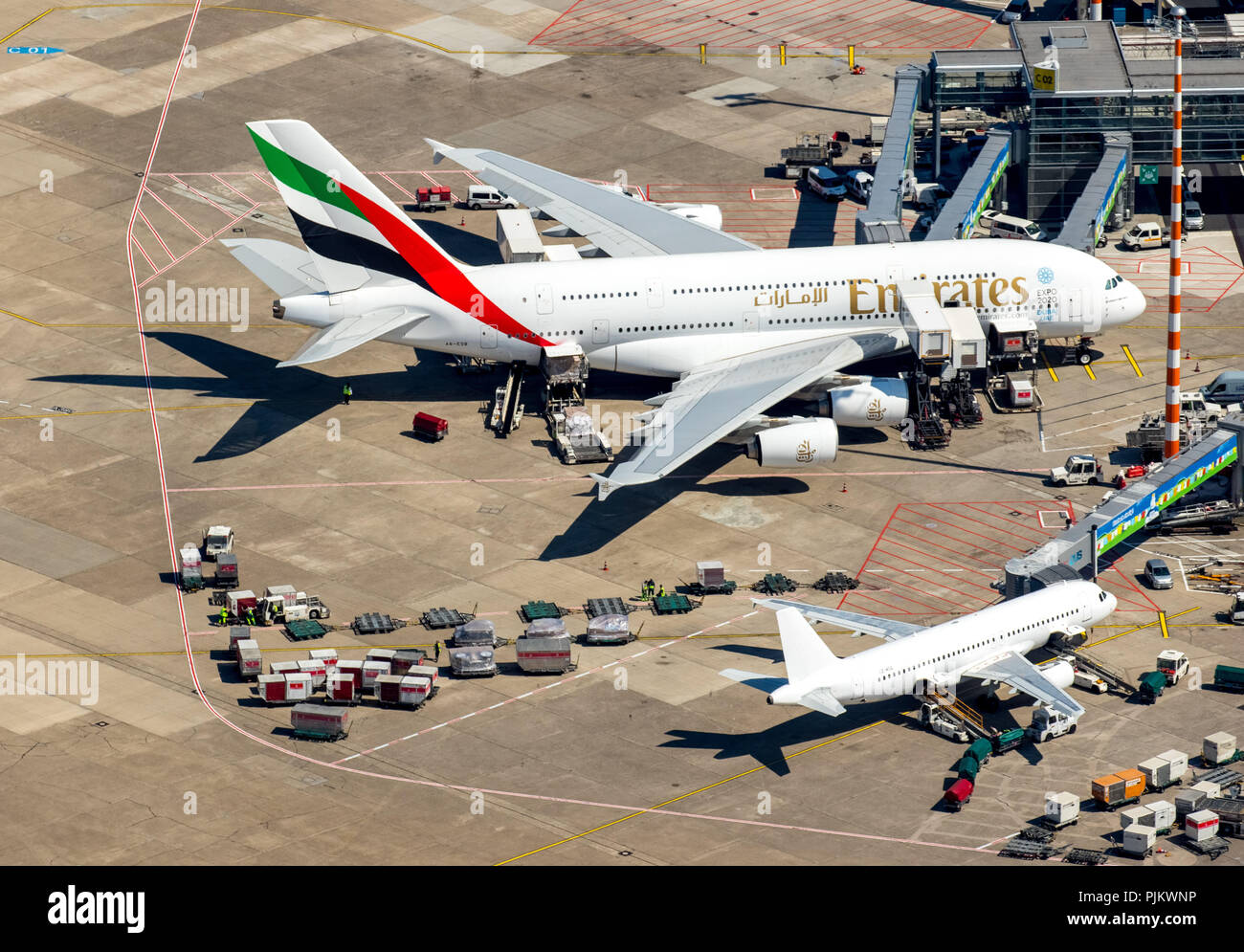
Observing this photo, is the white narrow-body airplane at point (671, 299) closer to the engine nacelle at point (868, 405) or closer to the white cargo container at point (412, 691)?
the engine nacelle at point (868, 405)

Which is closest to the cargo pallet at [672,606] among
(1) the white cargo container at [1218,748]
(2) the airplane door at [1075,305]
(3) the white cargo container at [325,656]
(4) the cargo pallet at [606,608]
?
(4) the cargo pallet at [606,608]

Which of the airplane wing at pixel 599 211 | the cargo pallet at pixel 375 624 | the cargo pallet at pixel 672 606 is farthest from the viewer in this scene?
the airplane wing at pixel 599 211

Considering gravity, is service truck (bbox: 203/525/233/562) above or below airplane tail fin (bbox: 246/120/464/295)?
below

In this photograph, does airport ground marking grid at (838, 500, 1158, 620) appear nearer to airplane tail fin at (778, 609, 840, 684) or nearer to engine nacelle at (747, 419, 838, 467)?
engine nacelle at (747, 419, 838, 467)

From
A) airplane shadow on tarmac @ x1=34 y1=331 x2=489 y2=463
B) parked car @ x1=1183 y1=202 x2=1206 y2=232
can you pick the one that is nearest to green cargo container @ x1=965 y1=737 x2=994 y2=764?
airplane shadow on tarmac @ x1=34 y1=331 x2=489 y2=463

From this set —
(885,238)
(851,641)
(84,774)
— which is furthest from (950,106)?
(84,774)

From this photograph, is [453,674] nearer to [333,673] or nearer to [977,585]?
[333,673]
